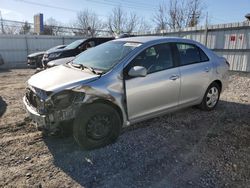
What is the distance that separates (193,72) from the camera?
15.0 ft

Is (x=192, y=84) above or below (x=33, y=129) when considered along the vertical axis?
above

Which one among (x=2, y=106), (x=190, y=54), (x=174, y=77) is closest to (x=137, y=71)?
(x=174, y=77)

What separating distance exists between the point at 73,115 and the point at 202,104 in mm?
3149

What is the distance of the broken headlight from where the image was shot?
10.4 feet

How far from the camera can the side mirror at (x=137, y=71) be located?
357 centimetres

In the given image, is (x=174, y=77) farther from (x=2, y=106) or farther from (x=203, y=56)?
(x=2, y=106)

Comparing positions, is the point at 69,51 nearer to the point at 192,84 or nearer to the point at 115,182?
the point at 192,84

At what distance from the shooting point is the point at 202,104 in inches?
205

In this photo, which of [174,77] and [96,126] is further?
[174,77]

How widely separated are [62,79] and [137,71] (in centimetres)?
114

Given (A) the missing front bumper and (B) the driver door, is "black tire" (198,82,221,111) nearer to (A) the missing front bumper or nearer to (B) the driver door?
(B) the driver door

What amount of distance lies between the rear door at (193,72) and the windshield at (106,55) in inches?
42.8

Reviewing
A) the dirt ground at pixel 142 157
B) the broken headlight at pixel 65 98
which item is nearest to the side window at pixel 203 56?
the dirt ground at pixel 142 157

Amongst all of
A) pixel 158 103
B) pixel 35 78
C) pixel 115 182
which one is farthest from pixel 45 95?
pixel 158 103
